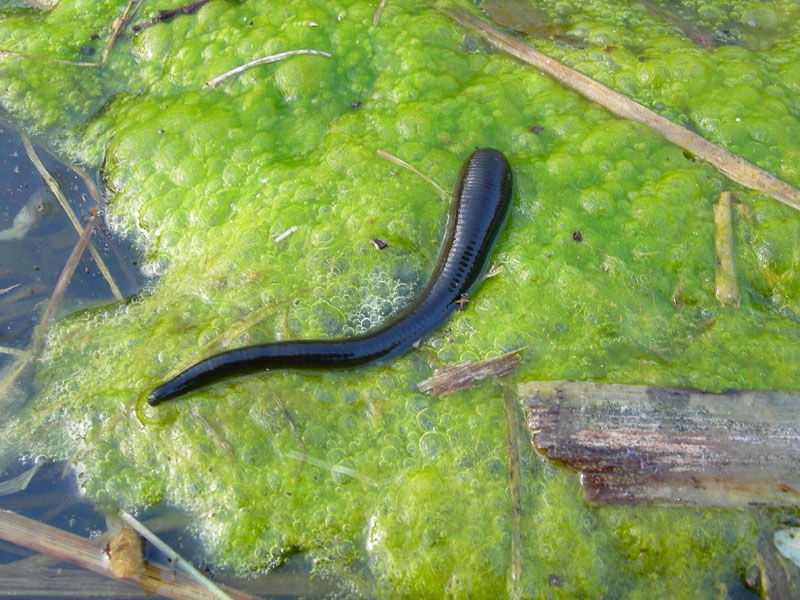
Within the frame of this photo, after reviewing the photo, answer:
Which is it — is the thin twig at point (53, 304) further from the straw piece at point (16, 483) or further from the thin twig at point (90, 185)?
the straw piece at point (16, 483)

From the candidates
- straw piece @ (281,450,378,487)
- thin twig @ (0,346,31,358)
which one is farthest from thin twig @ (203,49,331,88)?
straw piece @ (281,450,378,487)

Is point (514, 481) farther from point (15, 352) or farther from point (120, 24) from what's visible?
point (120, 24)

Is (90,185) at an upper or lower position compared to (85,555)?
upper

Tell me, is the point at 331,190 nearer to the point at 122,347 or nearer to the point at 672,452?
the point at 122,347

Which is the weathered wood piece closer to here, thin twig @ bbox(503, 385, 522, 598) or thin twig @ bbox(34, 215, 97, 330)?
thin twig @ bbox(503, 385, 522, 598)

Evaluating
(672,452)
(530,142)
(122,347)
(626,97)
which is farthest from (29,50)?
(672,452)

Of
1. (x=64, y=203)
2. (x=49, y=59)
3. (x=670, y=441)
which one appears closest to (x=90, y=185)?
(x=64, y=203)
